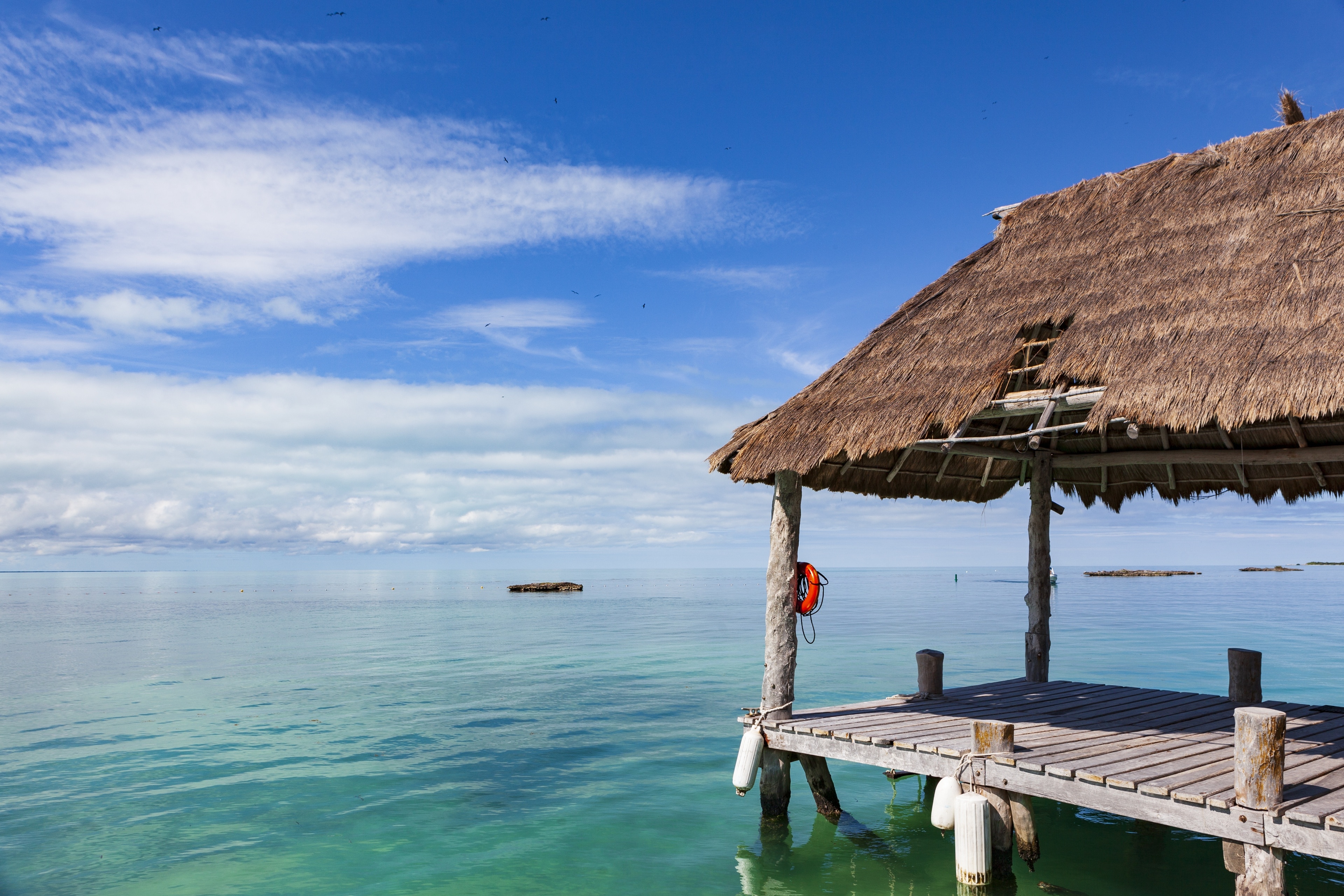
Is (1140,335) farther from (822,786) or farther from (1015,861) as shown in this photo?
(822,786)

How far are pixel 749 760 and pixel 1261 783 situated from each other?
4.11m

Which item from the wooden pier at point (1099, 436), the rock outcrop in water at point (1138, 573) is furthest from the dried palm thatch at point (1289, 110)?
the rock outcrop in water at point (1138, 573)

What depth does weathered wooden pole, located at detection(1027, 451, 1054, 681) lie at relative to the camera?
10.8m

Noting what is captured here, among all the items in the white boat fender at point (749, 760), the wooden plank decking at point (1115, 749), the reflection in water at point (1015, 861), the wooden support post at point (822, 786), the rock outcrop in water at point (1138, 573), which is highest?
the wooden plank decking at point (1115, 749)

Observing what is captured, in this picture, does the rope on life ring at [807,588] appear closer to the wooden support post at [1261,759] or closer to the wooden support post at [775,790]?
the wooden support post at [775,790]

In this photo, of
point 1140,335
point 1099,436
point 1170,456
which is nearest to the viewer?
point 1140,335

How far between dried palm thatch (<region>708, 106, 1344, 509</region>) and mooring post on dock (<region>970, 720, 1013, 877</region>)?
248 cm

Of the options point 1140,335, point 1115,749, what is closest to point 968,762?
point 1115,749

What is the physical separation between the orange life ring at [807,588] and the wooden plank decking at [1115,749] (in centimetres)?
109

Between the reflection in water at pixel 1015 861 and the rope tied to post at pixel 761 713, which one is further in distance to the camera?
the rope tied to post at pixel 761 713

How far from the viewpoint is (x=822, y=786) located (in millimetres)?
8750

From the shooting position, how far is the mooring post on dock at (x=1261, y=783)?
512 centimetres

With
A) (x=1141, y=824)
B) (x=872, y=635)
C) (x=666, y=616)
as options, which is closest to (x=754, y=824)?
(x=1141, y=824)

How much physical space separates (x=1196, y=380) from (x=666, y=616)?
39636mm
